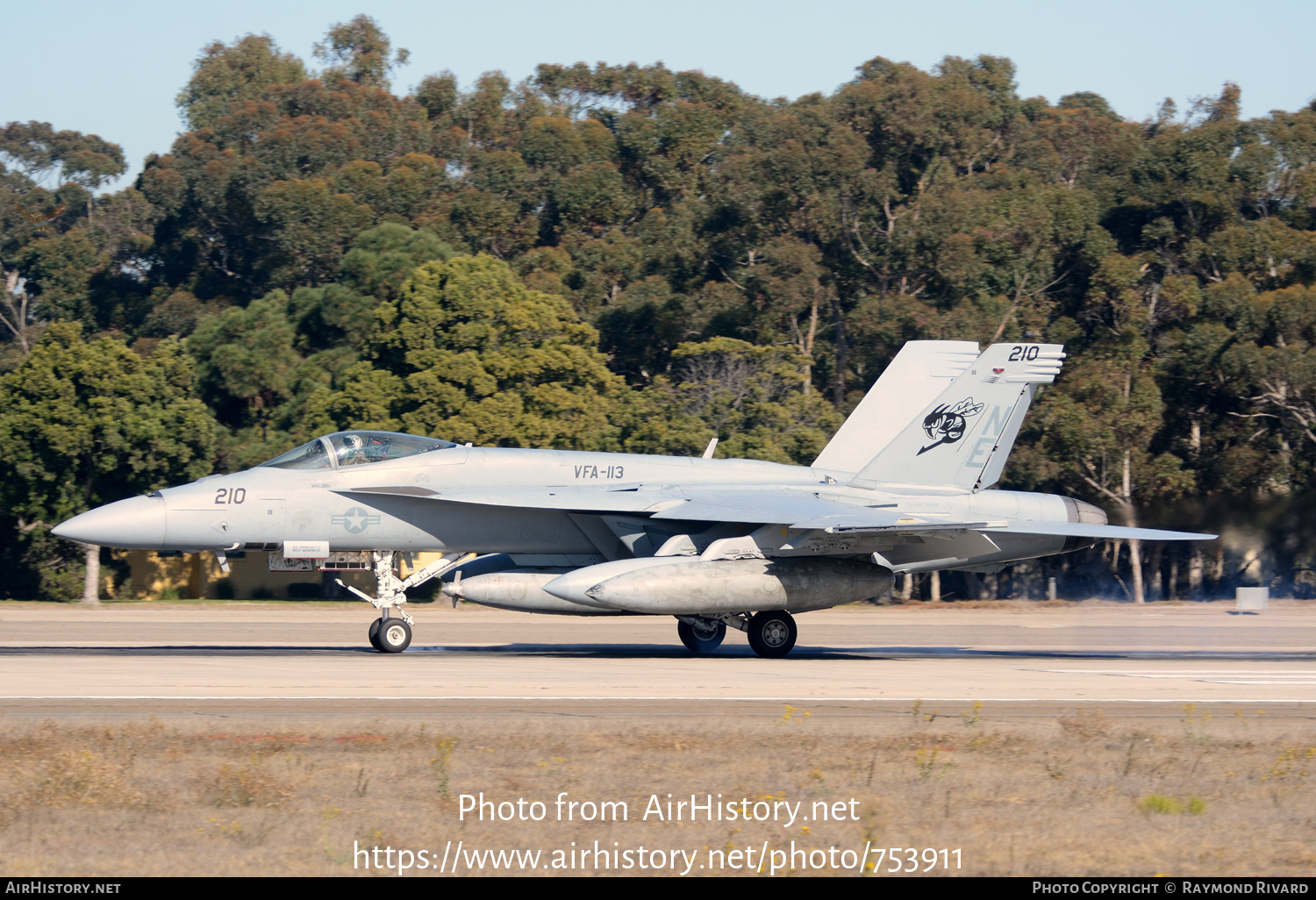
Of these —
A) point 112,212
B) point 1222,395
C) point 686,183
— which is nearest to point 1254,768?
point 1222,395

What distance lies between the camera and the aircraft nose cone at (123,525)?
707 inches

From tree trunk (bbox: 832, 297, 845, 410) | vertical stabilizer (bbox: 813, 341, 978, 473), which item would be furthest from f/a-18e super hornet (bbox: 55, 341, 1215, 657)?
tree trunk (bbox: 832, 297, 845, 410)

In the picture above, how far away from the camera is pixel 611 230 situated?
217 feet

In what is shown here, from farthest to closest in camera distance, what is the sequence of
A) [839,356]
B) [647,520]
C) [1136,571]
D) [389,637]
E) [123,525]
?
[839,356] < [1136,571] < [647,520] < [389,637] < [123,525]

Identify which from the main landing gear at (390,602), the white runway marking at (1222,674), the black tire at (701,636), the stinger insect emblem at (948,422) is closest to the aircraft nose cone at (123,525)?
the main landing gear at (390,602)

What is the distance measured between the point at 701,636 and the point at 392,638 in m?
4.88

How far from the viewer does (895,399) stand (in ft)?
79.2

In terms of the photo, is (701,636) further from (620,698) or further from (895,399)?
(620,698)

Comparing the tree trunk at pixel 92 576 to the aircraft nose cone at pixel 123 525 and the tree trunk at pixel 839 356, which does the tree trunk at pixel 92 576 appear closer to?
the aircraft nose cone at pixel 123 525

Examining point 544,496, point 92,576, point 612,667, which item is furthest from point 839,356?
point 612,667

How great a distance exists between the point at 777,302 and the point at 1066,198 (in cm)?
1294

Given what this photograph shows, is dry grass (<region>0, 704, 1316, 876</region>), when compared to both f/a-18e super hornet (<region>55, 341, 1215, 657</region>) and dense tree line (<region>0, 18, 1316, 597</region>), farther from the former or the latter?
dense tree line (<region>0, 18, 1316, 597</region>)

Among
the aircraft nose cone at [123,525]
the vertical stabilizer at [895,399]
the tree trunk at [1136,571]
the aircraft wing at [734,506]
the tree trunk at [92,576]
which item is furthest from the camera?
the tree trunk at [92,576]

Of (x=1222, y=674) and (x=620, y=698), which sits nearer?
(x=620, y=698)
